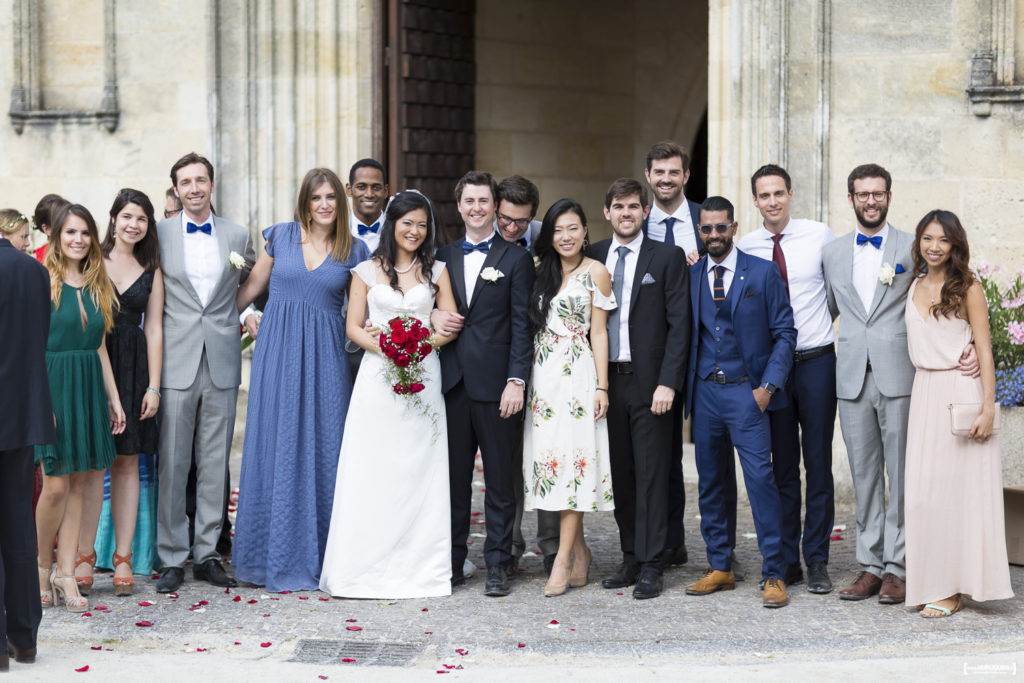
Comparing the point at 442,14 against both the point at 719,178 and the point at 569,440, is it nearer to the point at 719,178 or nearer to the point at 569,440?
the point at 719,178

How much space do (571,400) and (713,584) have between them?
43.9 inches

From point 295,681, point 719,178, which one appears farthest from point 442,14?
point 295,681

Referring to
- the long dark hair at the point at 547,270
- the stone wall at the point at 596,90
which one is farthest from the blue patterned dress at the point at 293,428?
the stone wall at the point at 596,90

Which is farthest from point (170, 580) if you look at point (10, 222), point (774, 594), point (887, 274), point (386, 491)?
point (887, 274)

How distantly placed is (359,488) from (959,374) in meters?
2.79

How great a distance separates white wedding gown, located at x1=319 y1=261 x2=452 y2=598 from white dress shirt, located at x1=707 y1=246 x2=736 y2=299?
131 cm

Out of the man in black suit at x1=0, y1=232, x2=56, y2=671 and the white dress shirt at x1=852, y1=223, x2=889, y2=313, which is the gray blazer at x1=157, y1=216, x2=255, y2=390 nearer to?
the man in black suit at x1=0, y1=232, x2=56, y2=671

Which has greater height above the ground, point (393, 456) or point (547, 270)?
point (547, 270)

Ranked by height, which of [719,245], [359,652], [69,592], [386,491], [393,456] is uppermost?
[719,245]

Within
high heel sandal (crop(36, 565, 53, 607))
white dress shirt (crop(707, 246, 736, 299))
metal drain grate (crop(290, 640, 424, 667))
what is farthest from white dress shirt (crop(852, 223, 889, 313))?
high heel sandal (crop(36, 565, 53, 607))

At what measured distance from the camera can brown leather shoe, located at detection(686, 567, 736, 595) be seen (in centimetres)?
662

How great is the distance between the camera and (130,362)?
21.9 feet

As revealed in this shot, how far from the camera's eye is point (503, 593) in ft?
21.8

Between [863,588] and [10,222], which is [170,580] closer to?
[10,222]
